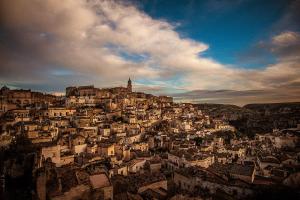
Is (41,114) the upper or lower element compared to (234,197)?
upper

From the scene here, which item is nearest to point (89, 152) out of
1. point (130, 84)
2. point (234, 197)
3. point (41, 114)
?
point (234, 197)

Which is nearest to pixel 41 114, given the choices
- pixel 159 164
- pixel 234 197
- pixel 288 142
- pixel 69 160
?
pixel 69 160

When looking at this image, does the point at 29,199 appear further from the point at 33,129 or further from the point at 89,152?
the point at 33,129

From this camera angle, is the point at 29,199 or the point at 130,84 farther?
the point at 130,84

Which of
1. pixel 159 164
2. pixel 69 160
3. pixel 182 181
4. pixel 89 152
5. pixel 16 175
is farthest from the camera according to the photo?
pixel 89 152

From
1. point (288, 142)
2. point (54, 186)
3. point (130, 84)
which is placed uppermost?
point (130, 84)

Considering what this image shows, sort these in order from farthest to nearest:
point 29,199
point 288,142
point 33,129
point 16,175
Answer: point 288,142 < point 33,129 < point 16,175 < point 29,199
